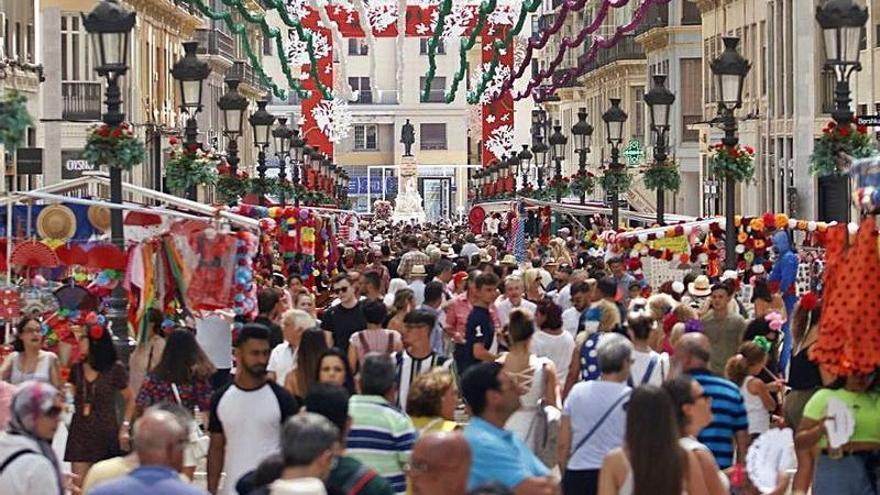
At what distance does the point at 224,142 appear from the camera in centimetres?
8444

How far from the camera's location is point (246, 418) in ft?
41.1

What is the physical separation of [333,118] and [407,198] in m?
11.1

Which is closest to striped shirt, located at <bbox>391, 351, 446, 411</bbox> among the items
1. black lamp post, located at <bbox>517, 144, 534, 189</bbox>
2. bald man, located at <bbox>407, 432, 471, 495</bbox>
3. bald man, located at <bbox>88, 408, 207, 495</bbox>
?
bald man, located at <bbox>88, 408, 207, 495</bbox>

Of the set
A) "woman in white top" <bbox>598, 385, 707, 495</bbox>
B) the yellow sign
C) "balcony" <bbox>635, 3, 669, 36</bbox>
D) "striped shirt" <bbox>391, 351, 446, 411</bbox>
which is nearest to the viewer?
"woman in white top" <bbox>598, 385, 707, 495</bbox>

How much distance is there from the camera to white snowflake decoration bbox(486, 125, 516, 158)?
117 meters

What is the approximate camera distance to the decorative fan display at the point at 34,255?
2105cm

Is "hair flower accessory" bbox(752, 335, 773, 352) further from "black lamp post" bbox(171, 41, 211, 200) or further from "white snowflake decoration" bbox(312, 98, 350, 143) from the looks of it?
"white snowflake decoration" bbox(312, 98, 350, 143)

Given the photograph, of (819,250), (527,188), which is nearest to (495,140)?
(527,188)

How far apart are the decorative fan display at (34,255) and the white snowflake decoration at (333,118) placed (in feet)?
255

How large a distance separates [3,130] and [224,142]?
69088 mm

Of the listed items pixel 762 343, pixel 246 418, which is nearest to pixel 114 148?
pixel 762 343

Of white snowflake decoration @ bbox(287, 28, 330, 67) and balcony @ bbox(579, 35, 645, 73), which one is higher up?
white snowflake decoration @ bbox(287, 28, 330, 67)

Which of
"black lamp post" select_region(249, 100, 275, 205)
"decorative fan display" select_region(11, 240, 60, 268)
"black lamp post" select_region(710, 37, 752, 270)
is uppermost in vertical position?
"black lamp post" select_region(249, 100, 275, 205)

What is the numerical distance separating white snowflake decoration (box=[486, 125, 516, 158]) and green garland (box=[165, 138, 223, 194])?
83318mm
